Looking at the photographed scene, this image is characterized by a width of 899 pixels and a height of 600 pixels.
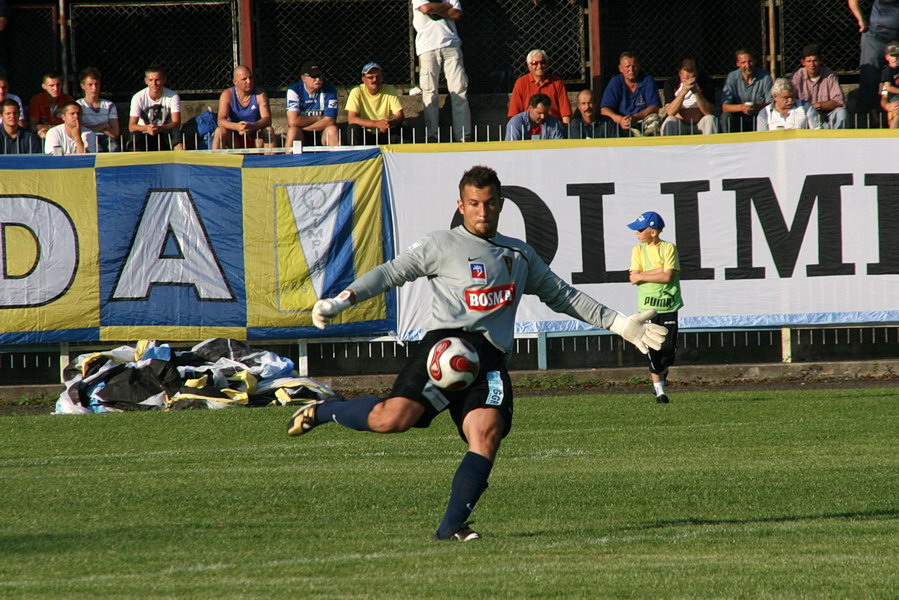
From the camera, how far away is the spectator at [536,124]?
1797 centimetres

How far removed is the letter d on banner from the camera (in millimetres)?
16922

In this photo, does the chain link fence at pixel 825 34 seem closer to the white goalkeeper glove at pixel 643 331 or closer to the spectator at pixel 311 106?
the spectator at pixel 311 106

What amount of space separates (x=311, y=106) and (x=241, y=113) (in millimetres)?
1009

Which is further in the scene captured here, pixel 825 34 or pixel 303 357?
pixel 825 34

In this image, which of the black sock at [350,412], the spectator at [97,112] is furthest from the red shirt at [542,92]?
the black sock at [350,412]

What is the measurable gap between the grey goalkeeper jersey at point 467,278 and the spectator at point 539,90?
11.8 metres

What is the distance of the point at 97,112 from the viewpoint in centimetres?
1847

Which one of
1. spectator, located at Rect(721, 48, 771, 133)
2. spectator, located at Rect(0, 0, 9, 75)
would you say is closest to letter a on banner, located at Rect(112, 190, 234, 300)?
spectator, located at Rect(0, 0, 9, 75)

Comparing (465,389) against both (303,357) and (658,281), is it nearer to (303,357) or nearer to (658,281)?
(658,281)

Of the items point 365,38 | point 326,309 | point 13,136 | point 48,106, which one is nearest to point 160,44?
point 365,38

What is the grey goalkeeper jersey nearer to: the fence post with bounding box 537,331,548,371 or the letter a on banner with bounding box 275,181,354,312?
the letter a on banner with bounding box 275,181,354,312

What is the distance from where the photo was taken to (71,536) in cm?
709

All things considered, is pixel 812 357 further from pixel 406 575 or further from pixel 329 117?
pixel 406 575

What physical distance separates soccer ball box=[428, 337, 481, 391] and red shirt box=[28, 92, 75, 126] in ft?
43.5
